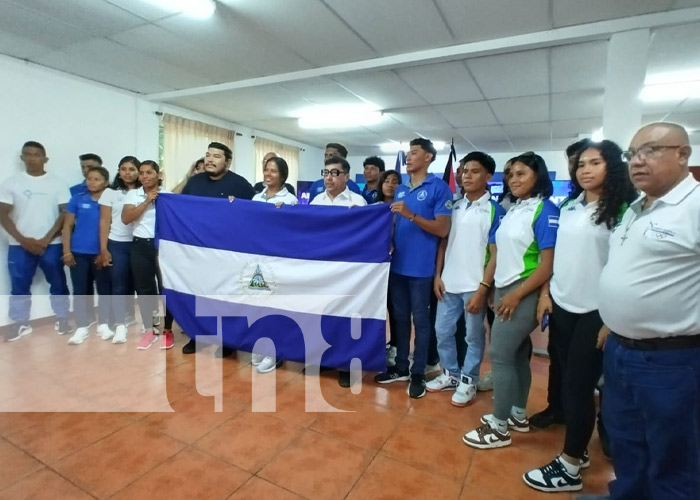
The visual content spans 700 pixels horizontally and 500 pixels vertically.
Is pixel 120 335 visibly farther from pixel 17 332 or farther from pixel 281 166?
pixel 281 166

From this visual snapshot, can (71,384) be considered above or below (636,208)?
below

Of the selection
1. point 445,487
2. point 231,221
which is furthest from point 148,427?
point 445,487

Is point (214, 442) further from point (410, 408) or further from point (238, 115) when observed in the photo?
point (238, 115)

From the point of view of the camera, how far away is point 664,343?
1.12 m

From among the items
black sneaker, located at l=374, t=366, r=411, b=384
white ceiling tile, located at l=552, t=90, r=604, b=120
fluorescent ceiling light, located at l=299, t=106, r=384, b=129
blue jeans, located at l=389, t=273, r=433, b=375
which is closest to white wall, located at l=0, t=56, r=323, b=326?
fluorescent ceiling light, located at l=299, t=106, r=384, b=129

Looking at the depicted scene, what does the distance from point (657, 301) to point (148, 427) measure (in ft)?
7.45

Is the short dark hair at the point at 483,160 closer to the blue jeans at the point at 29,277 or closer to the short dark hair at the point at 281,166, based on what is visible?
the short dark hair at the point at 281,166

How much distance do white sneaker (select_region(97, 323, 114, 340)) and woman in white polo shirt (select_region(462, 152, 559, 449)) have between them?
2.95 meters

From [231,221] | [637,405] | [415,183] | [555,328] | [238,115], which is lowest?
[637,405]

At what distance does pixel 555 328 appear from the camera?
166 cm

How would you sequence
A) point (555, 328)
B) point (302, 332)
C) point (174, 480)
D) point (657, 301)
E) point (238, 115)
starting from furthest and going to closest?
point (238, 115)
point (302, 332)
point (555, 328)
point (174, 480)
point (657, 301)

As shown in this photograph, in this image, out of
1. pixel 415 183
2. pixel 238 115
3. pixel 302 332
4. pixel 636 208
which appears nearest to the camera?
pixel 636 208

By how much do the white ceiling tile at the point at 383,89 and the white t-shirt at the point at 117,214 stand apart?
7.74 feet

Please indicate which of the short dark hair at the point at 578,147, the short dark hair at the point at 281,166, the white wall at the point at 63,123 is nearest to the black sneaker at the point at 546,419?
the short dark hair at the point at 578,147
